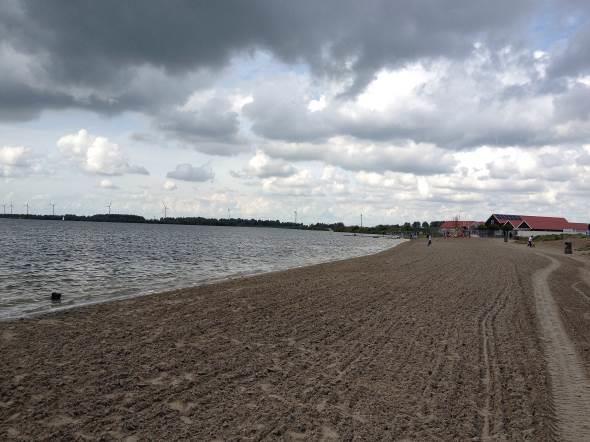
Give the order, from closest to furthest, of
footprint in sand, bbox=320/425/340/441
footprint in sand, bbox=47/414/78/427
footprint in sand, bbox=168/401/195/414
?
1. footprint in sand, bbox=320/425/340/441
2. footprint in sand, bbox=47/414/78/427
3. footprint in sand, bbox=168/401/195/414

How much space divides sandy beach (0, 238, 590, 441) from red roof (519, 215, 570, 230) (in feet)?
329

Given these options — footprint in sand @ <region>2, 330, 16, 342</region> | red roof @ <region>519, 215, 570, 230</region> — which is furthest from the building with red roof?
footprint in sand @ <region>2, 330, 16, 342</region>

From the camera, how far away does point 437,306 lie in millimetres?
13164

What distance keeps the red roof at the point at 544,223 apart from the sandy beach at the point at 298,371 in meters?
100

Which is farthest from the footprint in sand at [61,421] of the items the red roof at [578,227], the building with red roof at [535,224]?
the red roof at [578,227]

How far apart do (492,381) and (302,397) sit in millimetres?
3209

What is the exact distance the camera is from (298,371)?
725 cm

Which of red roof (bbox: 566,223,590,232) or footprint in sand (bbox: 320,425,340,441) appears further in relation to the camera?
red roof (bbox: 566,223,590,232)

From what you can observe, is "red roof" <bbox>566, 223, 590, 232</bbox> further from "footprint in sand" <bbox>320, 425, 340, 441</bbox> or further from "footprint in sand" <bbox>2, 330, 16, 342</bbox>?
"footprint in sand" <bbox>2, 330, 16, 342</bbox>

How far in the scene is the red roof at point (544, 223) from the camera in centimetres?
10125

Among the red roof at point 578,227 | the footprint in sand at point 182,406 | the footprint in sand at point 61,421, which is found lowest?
the footprint in sand at point 61,421

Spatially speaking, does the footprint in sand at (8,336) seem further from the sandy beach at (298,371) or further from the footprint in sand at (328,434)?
the footprint in sand at (328,434)

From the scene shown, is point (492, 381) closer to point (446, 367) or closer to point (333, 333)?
point (446, 367)

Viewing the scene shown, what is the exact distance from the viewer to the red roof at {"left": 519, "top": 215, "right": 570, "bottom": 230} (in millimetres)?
101250
